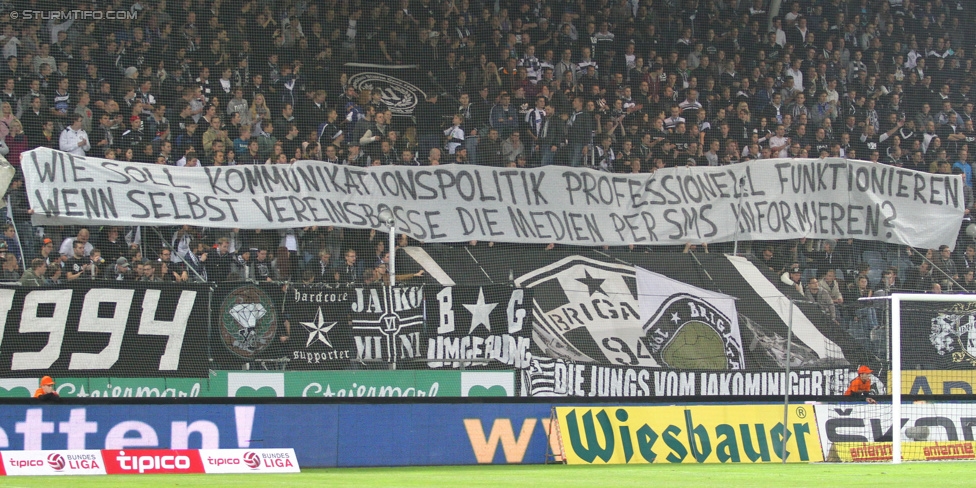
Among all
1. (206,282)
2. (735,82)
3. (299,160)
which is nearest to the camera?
(206,282)

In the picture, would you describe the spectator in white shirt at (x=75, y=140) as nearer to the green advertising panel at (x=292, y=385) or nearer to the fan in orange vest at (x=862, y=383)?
the green advertising panel at (x=292, y=385)

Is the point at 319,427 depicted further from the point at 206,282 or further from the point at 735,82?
the point at 735,82

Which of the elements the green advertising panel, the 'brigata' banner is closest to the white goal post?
the green advertising panel

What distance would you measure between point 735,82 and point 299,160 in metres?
8.67

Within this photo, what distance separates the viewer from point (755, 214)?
18188 millimetres

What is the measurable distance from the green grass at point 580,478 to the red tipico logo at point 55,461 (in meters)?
0.30

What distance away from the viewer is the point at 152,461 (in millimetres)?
11242

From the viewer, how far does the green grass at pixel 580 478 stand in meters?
9.21

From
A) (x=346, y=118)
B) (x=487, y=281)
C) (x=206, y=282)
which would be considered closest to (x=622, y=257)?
(x=487, y=281)

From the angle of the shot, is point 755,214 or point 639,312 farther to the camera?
point 755,214

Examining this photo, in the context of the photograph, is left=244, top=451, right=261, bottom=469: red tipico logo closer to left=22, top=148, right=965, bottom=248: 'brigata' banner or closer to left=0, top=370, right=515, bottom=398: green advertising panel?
left=0, top=370, right=515, bottom=398: green advertising panel

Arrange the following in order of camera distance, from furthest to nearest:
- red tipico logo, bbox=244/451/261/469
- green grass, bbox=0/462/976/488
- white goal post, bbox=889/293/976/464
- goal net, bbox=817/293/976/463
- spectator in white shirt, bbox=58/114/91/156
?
1. spectator in white shirt, bbox=58/114/91/156
2. goal net, bbox=817/293/976/463
3. white goal post, bbox=889/293/976/464
4. red tipico logo, bbox=244/451/261/469
5. green grass, bbox=0/462/976/488

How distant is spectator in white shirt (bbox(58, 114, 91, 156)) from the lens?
15.5 m

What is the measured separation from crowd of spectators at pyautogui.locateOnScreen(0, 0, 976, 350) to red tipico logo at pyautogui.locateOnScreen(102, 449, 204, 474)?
3.76 metres
